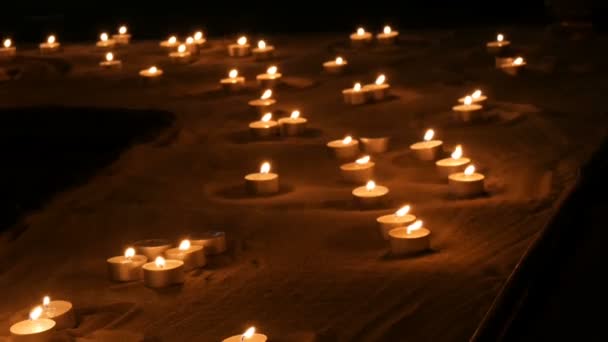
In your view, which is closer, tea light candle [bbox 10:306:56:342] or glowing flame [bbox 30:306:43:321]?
tea light candle [bbox 10:306:56:342]

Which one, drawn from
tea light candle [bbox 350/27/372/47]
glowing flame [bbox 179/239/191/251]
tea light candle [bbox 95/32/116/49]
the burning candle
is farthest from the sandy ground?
tea light candle [bbox 95/32/116/49]

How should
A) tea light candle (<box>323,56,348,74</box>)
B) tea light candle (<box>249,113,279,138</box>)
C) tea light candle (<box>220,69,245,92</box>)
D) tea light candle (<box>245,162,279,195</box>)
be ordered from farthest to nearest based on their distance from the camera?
tea light candle (<box>323,56,348,74</box>) < tea light candle (<box>220,69,245,92</box>) < tea light candle (<box>249,113,279,138</box>) < tea light candle (<box>245,162,279,195</box>)

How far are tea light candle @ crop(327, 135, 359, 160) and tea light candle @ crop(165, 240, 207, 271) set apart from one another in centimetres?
169

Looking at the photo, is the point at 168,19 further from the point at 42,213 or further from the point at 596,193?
the point at 596,193

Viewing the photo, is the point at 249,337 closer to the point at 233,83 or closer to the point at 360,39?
the point at 233,83

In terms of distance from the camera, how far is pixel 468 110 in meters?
6.61

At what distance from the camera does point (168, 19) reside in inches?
520

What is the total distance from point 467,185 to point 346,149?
44.8 inches

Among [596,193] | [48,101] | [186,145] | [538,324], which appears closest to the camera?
[538,324]

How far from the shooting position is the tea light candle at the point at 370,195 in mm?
5223

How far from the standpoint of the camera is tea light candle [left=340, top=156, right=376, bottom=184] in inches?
224

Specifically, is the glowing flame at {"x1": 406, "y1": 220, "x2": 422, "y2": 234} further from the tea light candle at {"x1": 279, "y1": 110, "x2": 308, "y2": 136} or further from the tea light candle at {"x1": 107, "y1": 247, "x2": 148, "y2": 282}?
the tea light candle at {"x1": 279, "y1": 110, "x2": 308, "y2": 136}

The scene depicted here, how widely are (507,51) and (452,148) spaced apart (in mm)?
2493

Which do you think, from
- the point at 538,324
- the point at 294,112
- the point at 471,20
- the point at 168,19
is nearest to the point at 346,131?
the point at 294,112
